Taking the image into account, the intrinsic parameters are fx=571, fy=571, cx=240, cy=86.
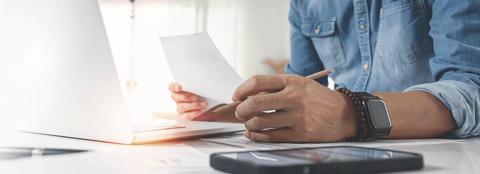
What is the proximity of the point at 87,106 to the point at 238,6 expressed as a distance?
320 cm

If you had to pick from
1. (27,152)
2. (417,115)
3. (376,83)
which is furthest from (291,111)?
(376,83)

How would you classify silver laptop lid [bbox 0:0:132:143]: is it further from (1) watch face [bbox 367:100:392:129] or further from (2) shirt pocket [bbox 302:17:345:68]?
(2) shirt pocket [bbox 302:17:345:68]

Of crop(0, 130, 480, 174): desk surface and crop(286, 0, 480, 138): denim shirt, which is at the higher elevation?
crop(286, 0, 480, 138): denim shirt

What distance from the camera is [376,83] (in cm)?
112

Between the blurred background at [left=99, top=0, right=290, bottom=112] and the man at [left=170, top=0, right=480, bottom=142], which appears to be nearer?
the man at [left=170, top=0, right=480, bottom=142]

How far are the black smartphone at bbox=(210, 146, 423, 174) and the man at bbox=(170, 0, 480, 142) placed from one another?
0.67 ft

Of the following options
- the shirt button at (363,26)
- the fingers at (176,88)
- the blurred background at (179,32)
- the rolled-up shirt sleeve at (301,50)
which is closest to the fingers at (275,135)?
the fingers at (176,88)

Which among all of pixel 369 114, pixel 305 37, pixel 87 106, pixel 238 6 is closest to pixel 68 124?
pixel 87 106

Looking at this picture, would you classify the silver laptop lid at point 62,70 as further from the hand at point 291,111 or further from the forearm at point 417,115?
the forearm at point 417,115

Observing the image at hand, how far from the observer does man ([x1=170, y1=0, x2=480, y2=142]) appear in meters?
0.68

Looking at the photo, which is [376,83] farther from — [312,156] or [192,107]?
[312,156]

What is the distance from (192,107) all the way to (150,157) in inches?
20.2

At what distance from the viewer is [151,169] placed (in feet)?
1.45

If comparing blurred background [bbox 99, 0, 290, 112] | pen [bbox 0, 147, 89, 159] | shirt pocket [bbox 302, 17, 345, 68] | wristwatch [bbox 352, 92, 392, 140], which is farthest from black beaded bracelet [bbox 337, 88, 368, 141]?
blurred background [bbox 99, 0, 290, 112]
